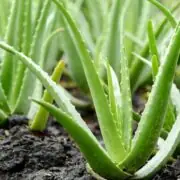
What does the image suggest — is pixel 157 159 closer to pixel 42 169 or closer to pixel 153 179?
pixel 153 179

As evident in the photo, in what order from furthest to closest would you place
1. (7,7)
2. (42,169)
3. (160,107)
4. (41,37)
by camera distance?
(7,7) → (41,37) → (42,169) → (160,107)

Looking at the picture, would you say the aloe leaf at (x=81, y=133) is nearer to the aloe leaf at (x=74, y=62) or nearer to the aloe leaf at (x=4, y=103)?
the aloe leaf at (x=4, y=103)

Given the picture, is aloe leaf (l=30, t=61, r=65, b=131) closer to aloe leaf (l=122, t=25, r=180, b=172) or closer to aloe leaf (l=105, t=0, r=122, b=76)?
aloe leaf (l=122, t=25, r=180, b=172)

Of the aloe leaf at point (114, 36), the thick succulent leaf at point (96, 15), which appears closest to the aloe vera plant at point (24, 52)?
the aloe leaf at point (114, 36)

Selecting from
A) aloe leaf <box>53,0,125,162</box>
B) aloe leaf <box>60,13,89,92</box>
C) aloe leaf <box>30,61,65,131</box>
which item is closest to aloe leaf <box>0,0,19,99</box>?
aloe leaf <box>30,61,65,131</box>

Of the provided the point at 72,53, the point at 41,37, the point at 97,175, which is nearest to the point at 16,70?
the point at 41,37
